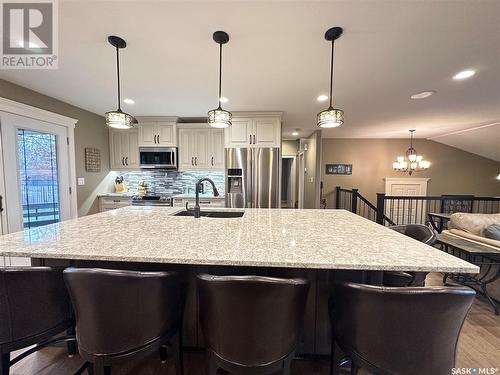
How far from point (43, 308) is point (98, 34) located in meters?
1.92

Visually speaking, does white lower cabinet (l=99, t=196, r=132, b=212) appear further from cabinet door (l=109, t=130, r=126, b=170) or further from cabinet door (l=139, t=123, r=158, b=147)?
cabinet door (l=139, t=123, r=158, b=147)

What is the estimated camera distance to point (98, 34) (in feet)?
5.53

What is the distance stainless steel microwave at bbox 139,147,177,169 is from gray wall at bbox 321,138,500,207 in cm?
426

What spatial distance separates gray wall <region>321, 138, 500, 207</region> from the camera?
239 inches

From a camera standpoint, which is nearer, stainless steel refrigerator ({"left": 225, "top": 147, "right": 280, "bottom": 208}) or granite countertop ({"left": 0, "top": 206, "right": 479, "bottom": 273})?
granite countertop ({"left": 0, "top": 206, "right": 479, "bottom": 273})

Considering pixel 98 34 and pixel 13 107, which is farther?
pixel 13 107

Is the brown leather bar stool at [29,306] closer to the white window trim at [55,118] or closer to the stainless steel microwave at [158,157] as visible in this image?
the white window trim at [55,118]

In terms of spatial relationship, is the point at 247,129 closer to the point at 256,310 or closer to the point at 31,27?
the point at 31,27

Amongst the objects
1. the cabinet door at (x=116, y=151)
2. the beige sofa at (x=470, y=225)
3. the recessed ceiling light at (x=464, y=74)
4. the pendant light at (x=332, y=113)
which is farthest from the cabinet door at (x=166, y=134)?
the beige sofa at (x=470, y=225)

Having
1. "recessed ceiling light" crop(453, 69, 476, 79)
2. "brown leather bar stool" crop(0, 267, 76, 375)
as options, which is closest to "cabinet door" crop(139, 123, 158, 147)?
"brown leather bar stool" crop(0, 267, 76, 375)

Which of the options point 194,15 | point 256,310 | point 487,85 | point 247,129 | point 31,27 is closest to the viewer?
point 256,310

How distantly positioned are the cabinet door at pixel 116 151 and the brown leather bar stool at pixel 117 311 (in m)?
3.89

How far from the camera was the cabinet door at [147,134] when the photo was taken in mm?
4078

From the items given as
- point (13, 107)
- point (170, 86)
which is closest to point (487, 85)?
point (170, 86)
